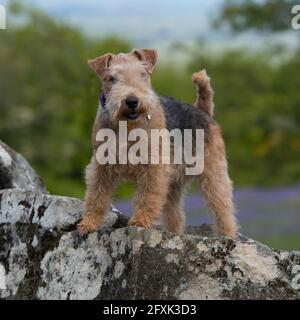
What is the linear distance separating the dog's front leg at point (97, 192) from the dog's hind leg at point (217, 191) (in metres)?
1.24

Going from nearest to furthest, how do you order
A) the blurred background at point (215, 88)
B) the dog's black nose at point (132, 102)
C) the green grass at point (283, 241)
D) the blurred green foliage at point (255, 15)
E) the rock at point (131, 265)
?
1. the rock at point (131, 265)
2. the dog's black nose at point (132, 102)
3. the green grass at point (283, 241)
4. the blurred green foliage at point (255, 15)
5. the blurred background at point (215, 88)

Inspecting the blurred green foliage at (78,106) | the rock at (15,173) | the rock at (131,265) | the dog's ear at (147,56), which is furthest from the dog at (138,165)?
the blurred green foliage at (78,106)

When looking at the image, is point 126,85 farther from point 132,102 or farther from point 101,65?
point 101,65

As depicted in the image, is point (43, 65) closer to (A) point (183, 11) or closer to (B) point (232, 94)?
(B) point (232, 94)

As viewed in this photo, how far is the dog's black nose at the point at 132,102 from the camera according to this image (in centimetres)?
545

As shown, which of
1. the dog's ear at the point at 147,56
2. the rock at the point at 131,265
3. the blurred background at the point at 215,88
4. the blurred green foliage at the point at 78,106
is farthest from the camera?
the blurred green foliage at the point at 78,106

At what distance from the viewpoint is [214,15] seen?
2820 cm

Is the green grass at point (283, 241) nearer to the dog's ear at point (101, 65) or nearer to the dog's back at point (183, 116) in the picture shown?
the dog's back at point (183, 116)

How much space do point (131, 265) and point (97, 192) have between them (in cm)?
98

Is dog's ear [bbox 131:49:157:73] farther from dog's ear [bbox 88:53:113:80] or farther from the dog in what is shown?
dog's ear [bbox 88:53:113:80]

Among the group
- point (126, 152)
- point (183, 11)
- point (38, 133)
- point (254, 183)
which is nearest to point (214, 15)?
point (254, 183)

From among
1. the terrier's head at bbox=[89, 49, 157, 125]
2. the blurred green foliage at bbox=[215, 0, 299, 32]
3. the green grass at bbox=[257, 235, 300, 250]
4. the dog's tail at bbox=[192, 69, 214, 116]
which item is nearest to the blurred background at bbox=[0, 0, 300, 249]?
the blurred green foliage at bbox=[215, 0, 299, 32]
